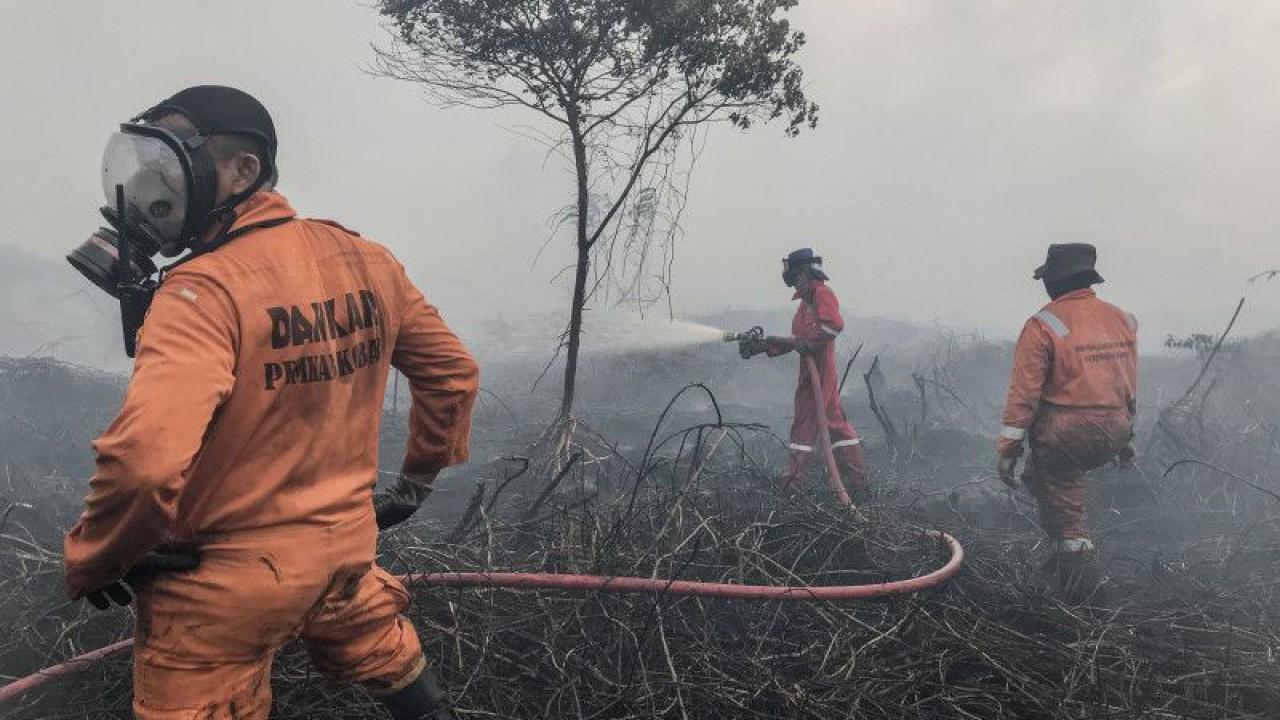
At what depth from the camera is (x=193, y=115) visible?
6.18ft

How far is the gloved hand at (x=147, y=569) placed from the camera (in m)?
1.67

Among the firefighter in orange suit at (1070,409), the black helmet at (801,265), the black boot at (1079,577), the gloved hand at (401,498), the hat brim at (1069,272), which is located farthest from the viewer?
the black helmet at (801,265)

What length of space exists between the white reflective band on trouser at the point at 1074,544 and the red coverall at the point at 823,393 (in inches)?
72.5

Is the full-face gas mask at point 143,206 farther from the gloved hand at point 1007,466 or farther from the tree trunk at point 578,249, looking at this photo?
the gloved hand at point 1007,466

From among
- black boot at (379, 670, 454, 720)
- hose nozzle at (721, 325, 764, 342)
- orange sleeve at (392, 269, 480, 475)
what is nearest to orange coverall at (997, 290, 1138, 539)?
hose nozzle at (721, 325, 764, 342)

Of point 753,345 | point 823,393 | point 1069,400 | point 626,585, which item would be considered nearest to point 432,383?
point 626,585

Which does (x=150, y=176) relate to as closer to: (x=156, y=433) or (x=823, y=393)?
(x=156, y=433)

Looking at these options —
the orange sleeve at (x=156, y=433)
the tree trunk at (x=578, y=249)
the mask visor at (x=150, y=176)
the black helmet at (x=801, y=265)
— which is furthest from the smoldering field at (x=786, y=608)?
the black helmet at (x=801, y=265)

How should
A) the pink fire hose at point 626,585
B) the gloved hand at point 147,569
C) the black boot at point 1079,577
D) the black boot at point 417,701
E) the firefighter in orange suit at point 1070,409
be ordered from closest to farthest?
the gloved hand at point 147,569 < the black boot at point 417,701 < the pink fire hose at point 626,585 < the black boot at point 1079,577 < the firefighter in orange suit at point 1070,409

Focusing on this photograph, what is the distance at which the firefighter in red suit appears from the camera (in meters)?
6.55

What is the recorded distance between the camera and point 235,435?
1.74m

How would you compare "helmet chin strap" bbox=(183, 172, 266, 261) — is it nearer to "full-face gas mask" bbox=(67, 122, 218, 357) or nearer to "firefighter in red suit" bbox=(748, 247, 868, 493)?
"full-face gas mask" bbox=(67, 122, 218, 357)

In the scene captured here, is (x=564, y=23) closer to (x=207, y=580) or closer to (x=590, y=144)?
(x=590, y=144)

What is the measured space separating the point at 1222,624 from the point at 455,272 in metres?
28.8
